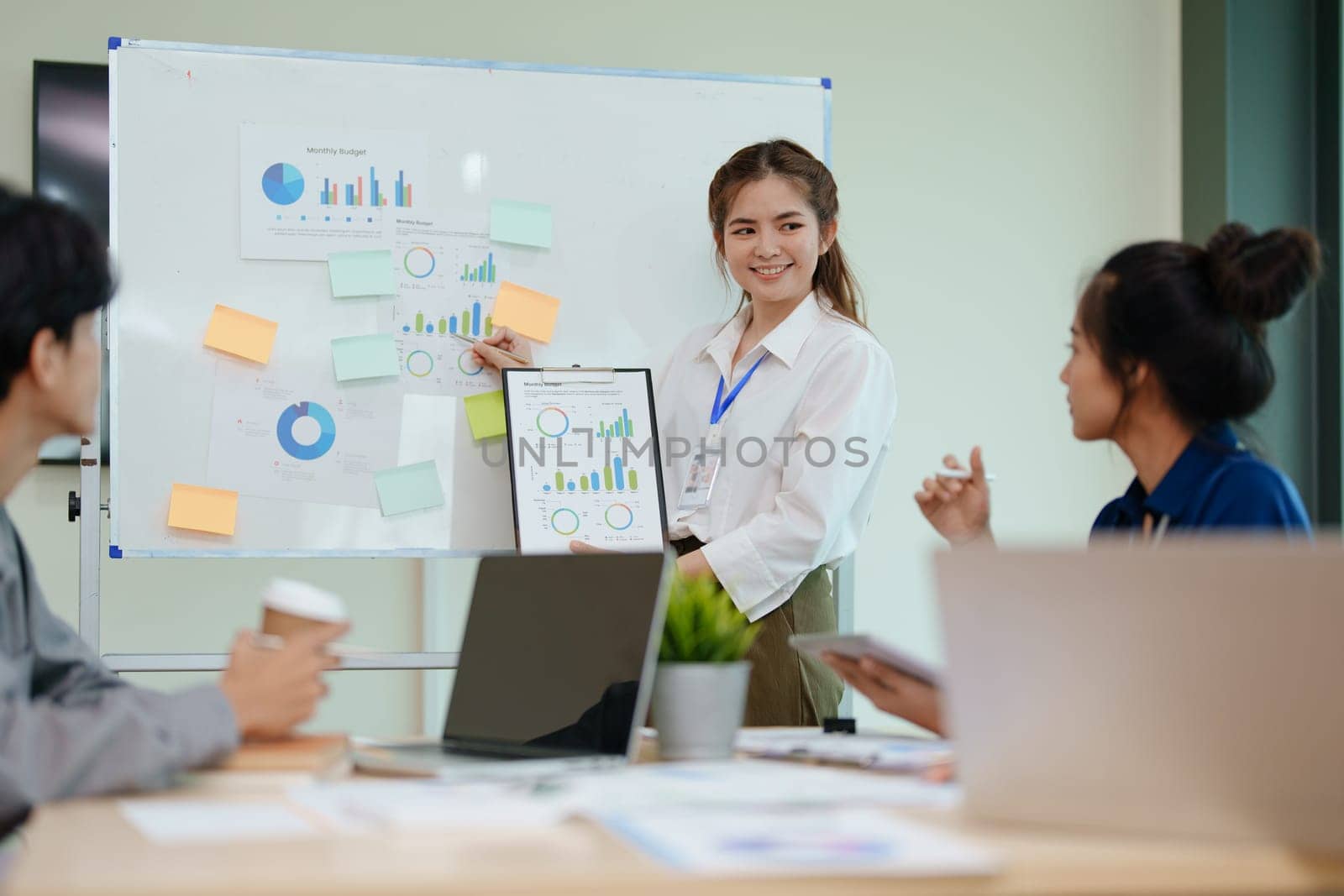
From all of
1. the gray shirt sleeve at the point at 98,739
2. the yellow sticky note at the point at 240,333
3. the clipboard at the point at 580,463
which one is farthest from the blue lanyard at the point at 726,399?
the gray shirt sleeve at the point at 98,739

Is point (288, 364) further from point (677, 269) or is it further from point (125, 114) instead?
point (677, 269)

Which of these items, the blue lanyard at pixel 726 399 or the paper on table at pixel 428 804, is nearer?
the paper on table at pixel 428 804

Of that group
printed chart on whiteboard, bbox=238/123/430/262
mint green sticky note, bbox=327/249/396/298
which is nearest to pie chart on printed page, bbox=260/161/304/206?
printed chart on whiteboard, bbox=238/123/430/262

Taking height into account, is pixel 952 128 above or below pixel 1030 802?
above

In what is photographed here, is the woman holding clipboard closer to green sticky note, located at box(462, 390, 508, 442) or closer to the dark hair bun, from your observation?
green sticky note, located at box(462, 390, 508, 442)

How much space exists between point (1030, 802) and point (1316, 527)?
9.31 ft

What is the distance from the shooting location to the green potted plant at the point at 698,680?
1.38 meters

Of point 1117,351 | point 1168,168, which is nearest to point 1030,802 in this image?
point 1117,351

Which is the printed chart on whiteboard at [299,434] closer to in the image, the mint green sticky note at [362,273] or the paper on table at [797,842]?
the mint green sticky note at [362,273]

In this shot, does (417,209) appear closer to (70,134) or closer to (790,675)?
(70,134)

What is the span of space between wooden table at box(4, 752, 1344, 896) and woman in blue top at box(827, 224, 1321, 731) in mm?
559

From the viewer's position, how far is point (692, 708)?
4.53 ft

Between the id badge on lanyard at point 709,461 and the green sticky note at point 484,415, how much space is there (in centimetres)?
40

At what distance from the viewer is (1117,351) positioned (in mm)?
1685
